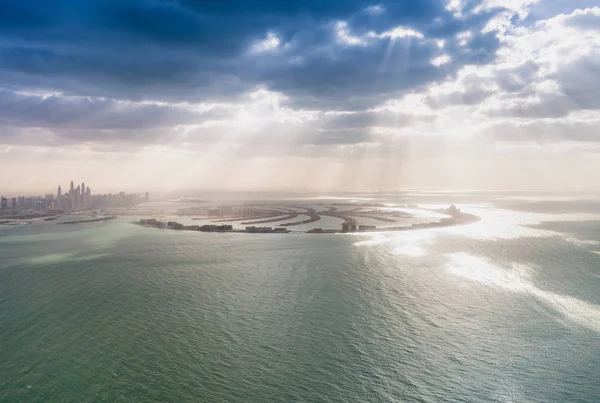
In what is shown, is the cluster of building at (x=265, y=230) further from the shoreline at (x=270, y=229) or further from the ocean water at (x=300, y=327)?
the ocean water at (x=300, y=327)

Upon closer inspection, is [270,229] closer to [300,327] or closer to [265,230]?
[265,230]

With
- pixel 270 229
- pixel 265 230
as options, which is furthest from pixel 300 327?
pixel 270 229

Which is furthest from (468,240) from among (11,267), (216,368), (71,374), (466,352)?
(11,267)

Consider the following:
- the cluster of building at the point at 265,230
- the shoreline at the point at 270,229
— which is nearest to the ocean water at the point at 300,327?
the shoreline at the point at 270,229

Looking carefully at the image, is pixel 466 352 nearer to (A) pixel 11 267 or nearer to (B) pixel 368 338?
(B) pixel 368 338

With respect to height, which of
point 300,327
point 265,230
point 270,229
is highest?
point 270,229

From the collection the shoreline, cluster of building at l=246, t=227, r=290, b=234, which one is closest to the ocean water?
the shoreline

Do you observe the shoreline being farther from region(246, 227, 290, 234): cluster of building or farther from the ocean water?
the ocean water

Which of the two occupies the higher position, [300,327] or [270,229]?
[270,229]
